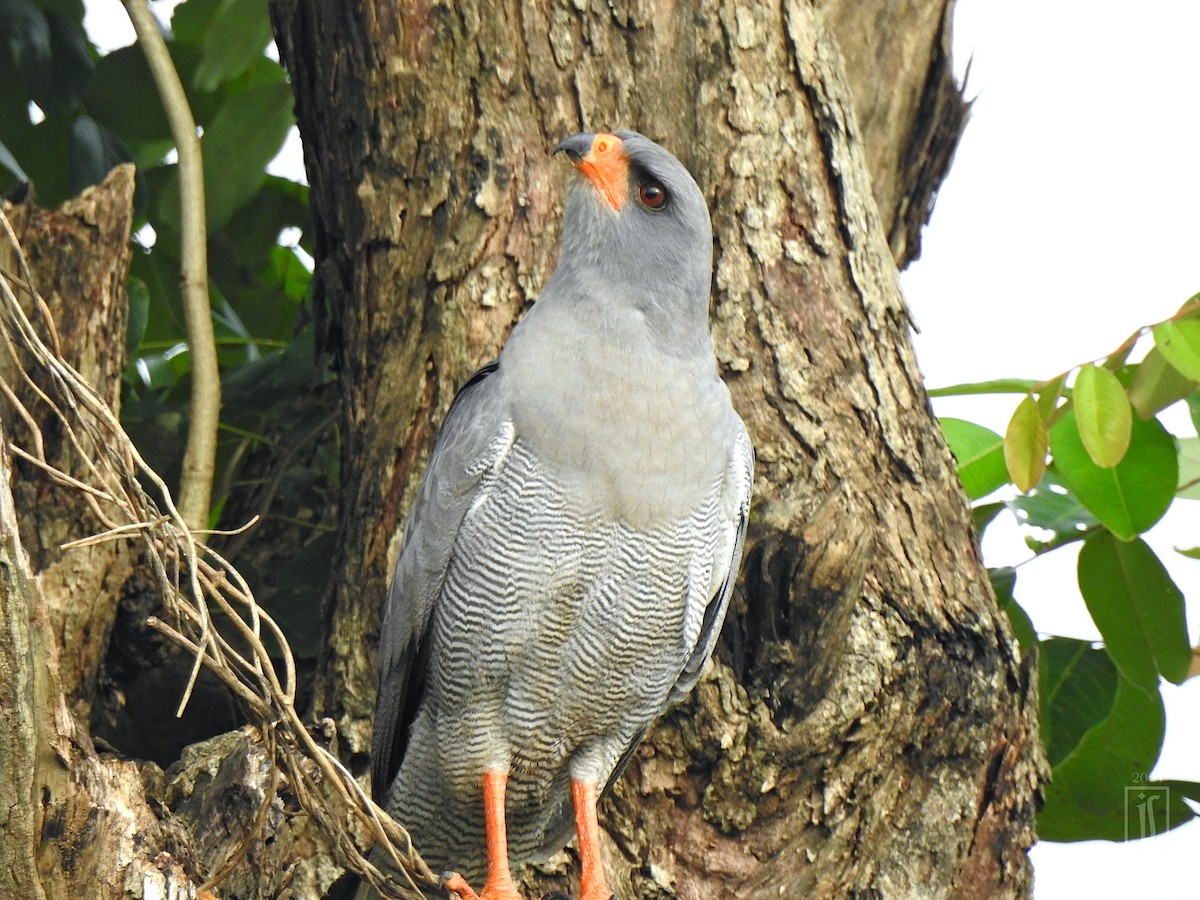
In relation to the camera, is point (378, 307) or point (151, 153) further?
point (151, 153)

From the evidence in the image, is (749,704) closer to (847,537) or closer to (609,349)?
(847,537)

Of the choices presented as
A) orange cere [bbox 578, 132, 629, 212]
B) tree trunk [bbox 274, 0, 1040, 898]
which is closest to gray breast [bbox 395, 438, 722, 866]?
tree trunk [bbox 274, 0, 1040, 898]

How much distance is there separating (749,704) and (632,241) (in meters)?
1.34

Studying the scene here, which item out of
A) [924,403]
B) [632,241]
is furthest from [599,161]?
[924,403]

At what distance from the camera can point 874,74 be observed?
5301 millimetres

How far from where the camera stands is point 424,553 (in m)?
3.51

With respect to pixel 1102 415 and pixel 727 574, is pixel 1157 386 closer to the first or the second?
pixel 1102 415

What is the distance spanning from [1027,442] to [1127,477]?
0.31m

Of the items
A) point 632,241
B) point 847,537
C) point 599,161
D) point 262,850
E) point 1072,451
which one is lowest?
point 262,850

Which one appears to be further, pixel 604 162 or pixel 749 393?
pixel 749 393

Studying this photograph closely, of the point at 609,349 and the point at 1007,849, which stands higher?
the point at 609,349

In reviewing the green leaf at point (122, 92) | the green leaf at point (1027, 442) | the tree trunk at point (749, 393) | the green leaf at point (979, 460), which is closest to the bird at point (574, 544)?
the tree trunk at point (749, 393)

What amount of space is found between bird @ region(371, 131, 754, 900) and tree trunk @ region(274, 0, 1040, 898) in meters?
0.27

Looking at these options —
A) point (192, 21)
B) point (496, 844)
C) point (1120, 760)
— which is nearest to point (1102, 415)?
point (1120, 760)
